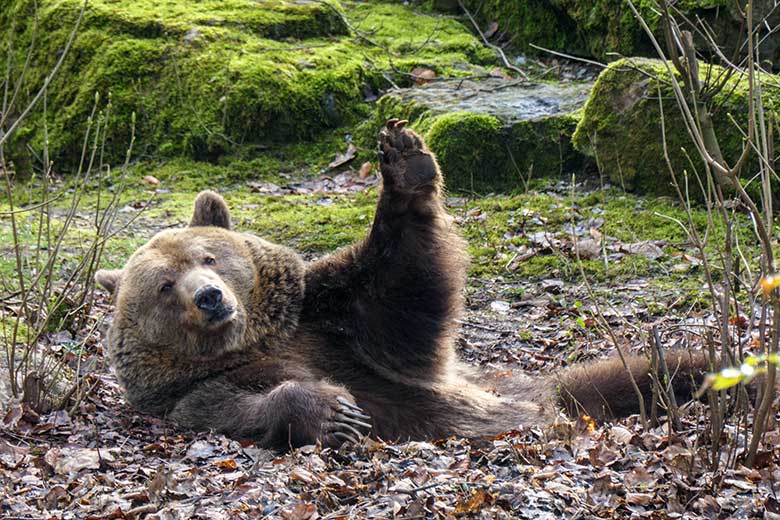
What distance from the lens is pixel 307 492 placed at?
178 inches

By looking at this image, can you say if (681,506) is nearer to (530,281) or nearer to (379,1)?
(530,281)

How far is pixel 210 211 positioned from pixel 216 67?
26.0 feet

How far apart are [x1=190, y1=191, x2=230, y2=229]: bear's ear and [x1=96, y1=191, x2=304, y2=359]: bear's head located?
0.51ft

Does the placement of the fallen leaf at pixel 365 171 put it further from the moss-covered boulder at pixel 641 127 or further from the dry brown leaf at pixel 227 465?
the dry brown leaf at pixel 227 465

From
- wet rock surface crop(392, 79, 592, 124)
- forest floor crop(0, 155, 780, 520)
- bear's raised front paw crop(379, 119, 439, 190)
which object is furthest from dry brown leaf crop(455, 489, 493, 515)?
wet rock surface crop(392, 79, 592, 124)

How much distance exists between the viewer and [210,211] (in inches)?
281

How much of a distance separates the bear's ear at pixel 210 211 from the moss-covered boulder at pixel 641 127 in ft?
14.4

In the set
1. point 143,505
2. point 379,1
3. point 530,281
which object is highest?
point 379,1

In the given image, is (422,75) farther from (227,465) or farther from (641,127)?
(227,465)

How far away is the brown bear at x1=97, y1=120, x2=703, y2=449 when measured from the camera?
6293 millimetres

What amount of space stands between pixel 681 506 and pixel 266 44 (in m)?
12.2

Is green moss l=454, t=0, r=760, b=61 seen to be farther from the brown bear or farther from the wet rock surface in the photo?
the brown bear

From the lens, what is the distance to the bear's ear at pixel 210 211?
280 inches

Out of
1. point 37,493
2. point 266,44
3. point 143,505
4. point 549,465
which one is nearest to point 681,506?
point 549,465
